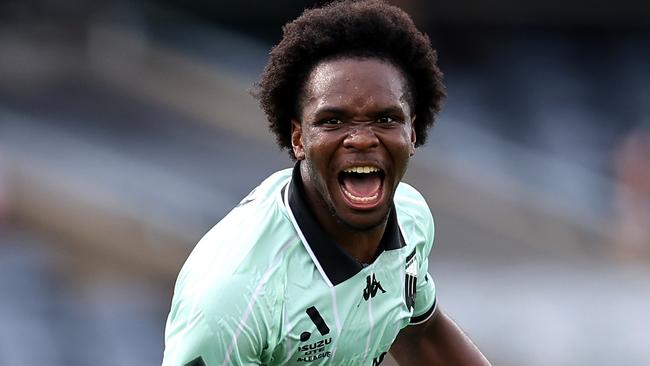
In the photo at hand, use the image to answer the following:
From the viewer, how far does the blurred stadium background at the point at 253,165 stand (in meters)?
9.20

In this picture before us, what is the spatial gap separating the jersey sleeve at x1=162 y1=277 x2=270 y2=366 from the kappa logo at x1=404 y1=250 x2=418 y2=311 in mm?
717

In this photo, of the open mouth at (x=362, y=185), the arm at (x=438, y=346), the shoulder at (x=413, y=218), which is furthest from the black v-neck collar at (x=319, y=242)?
the arm at (x=438, y=346)

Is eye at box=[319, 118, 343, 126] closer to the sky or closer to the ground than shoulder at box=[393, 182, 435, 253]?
closer to the sky

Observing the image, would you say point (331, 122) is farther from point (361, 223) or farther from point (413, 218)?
point (413, 218)

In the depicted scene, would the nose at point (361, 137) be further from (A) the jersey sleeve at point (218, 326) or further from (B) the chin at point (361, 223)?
(A) the jersey sleeve at point (218, 326)

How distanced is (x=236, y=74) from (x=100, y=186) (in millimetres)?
1920

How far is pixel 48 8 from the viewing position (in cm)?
1144

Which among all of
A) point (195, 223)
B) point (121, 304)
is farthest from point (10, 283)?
point (195, 223)

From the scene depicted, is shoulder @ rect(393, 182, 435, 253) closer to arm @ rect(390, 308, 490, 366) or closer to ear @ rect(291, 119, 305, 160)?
arm @ rect(390, 308, 490, 366)

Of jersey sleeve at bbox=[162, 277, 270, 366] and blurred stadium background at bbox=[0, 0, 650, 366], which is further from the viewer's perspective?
blurred stadium background at bbox=[0, 0, 650, 366]

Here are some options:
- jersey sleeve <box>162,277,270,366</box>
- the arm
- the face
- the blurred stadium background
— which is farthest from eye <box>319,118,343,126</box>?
the blurred stadium background

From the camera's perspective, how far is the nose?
3166 millimetres

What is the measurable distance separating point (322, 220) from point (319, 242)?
8 centimetres

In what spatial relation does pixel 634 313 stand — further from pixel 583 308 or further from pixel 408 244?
pixel 408 244
